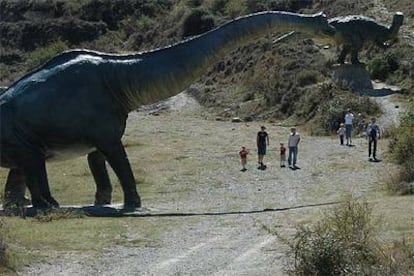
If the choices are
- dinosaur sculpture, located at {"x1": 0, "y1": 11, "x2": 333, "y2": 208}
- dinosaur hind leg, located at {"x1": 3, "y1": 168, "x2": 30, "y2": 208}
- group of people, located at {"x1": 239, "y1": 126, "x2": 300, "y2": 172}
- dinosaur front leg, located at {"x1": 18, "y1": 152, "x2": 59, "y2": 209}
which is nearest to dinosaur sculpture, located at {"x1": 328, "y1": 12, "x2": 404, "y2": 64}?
group of people, located at {"x1": 239, "y1": 126, "x2": 300, "y2": 172}

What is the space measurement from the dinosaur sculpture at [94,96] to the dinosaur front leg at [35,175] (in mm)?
18

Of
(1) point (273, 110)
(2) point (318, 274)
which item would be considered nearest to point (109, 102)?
(2) point (318, 274)

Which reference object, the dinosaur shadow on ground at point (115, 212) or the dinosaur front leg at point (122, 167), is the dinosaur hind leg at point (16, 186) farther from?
the dinosaur front leg at point (122, 167)

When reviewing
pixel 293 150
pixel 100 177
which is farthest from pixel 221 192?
pixel 293 150

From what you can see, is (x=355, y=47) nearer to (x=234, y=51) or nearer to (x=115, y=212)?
(x=234, y=51)

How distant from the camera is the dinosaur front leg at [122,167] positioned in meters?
17.5

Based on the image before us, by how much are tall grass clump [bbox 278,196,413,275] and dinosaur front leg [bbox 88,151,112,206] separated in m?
7.66

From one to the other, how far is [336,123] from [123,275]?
22.7 m

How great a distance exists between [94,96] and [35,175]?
1.82m

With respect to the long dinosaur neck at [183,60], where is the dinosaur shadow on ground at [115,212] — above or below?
below

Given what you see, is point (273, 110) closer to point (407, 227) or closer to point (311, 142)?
point (311, 142)

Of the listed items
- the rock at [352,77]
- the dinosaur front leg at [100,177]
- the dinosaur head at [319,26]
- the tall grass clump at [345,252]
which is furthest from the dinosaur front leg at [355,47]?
the tall grass clump at [345,252]

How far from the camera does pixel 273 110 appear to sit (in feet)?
132

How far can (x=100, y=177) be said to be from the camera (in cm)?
1875
